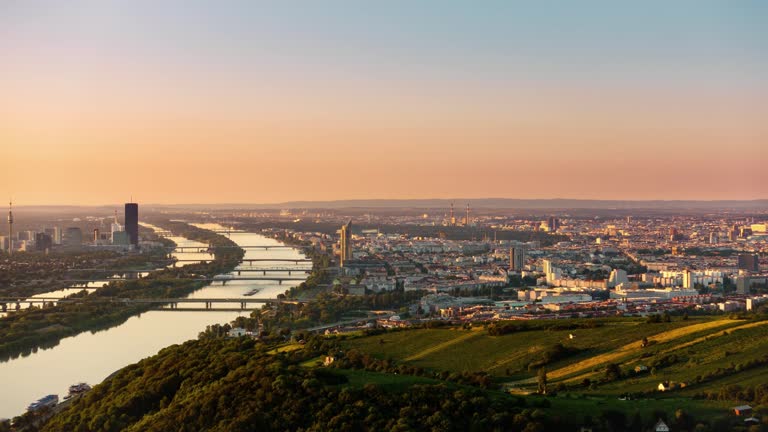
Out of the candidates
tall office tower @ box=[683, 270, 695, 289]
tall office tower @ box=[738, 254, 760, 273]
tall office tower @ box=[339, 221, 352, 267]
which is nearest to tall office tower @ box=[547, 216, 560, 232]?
tall office tower @ box=[339, 221, 352, 267]

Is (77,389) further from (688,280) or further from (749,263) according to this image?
(749,263)

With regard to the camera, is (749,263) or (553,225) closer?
(749,263)

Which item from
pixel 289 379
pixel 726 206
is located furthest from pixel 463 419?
pixel 726 206

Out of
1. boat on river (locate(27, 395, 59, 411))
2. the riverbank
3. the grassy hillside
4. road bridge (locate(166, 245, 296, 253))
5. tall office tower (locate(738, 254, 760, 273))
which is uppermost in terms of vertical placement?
the grassy hillside

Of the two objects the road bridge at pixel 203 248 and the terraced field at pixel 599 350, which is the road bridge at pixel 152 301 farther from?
the road bridge at pixel 203 248

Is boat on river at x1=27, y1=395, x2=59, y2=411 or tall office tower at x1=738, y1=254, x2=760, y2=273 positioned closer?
boat on river at x1=27, y1=395, x2=59, y2=411

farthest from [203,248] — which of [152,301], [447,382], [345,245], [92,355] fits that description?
[447,382]

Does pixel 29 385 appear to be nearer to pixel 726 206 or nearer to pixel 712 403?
pixel 712 403

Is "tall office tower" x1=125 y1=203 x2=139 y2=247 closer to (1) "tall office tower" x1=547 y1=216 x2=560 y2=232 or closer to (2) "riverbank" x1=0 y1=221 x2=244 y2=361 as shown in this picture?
(2) "riverbank" x1=0 y1=221 x2=244 y2=361

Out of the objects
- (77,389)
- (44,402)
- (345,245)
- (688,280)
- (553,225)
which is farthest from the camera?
(553,225)
